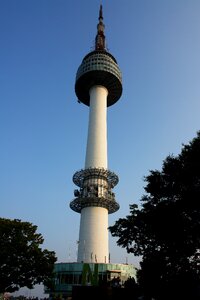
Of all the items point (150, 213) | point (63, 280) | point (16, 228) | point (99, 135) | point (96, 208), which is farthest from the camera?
point (99, 135)

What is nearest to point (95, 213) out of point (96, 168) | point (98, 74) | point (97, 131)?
point (96, 168)

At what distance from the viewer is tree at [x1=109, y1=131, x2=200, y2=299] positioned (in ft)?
107

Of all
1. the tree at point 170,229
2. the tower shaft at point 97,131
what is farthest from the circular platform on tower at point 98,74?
the tree at point 170,229

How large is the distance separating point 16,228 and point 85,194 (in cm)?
3504

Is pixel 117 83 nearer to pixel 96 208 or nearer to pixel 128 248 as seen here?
pixel 96 208

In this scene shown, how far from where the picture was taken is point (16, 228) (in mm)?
44250

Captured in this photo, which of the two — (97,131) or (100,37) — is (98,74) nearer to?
(97,131)

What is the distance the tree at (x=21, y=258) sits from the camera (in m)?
40.7

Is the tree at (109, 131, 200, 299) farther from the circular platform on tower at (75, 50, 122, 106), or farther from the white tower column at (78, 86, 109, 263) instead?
the circular platform on tower at (75, 50, 122, 106)

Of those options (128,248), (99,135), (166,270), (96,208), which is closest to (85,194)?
(96,208)

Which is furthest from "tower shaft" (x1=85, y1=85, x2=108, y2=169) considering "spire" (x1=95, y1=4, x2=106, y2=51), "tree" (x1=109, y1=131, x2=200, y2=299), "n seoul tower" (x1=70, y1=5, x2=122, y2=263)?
"tree" (x1=109, y1=131, x2=200, y2=299)

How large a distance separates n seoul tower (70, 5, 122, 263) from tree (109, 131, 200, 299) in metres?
37.8

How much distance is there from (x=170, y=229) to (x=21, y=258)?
777 inches

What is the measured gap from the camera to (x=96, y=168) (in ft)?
261
